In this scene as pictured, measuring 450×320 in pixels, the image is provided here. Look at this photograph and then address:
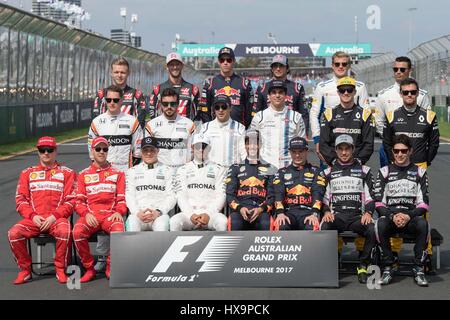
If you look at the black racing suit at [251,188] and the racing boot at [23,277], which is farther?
the black racing suit at [251,188]

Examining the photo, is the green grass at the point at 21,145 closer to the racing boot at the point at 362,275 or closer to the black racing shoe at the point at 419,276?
the racing boot at the point at 362,275

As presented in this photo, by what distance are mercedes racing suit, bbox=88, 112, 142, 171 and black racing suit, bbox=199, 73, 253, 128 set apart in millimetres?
1059

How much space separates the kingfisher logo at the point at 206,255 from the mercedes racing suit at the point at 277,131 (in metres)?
1.70

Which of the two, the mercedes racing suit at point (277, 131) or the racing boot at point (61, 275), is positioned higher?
the mercedes racing suit at point (277, 131)

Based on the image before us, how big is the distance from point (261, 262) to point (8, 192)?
326 inches

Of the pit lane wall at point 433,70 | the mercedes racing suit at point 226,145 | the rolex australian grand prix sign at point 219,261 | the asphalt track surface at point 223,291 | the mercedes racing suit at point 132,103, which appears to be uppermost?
the pit lane wall at point 433,70

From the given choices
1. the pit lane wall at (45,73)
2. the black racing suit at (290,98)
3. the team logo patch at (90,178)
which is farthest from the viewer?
the pit lane wall at (45,73)

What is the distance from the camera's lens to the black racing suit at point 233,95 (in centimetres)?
1037

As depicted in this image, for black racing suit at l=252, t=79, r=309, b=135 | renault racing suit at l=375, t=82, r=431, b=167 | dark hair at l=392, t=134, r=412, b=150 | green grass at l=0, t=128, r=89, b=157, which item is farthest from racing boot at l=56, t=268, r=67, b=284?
green grass at l=0, t=128, r=89, b=157

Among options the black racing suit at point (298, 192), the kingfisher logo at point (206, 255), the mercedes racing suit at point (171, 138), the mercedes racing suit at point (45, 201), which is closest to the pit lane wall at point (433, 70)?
the mercedes racing suit at point (171, 138)

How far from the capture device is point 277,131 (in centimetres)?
943

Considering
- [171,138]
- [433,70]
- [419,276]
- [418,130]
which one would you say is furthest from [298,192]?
[433,70]

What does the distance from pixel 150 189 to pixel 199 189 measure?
0.47 metres

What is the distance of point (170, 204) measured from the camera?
873 cm
